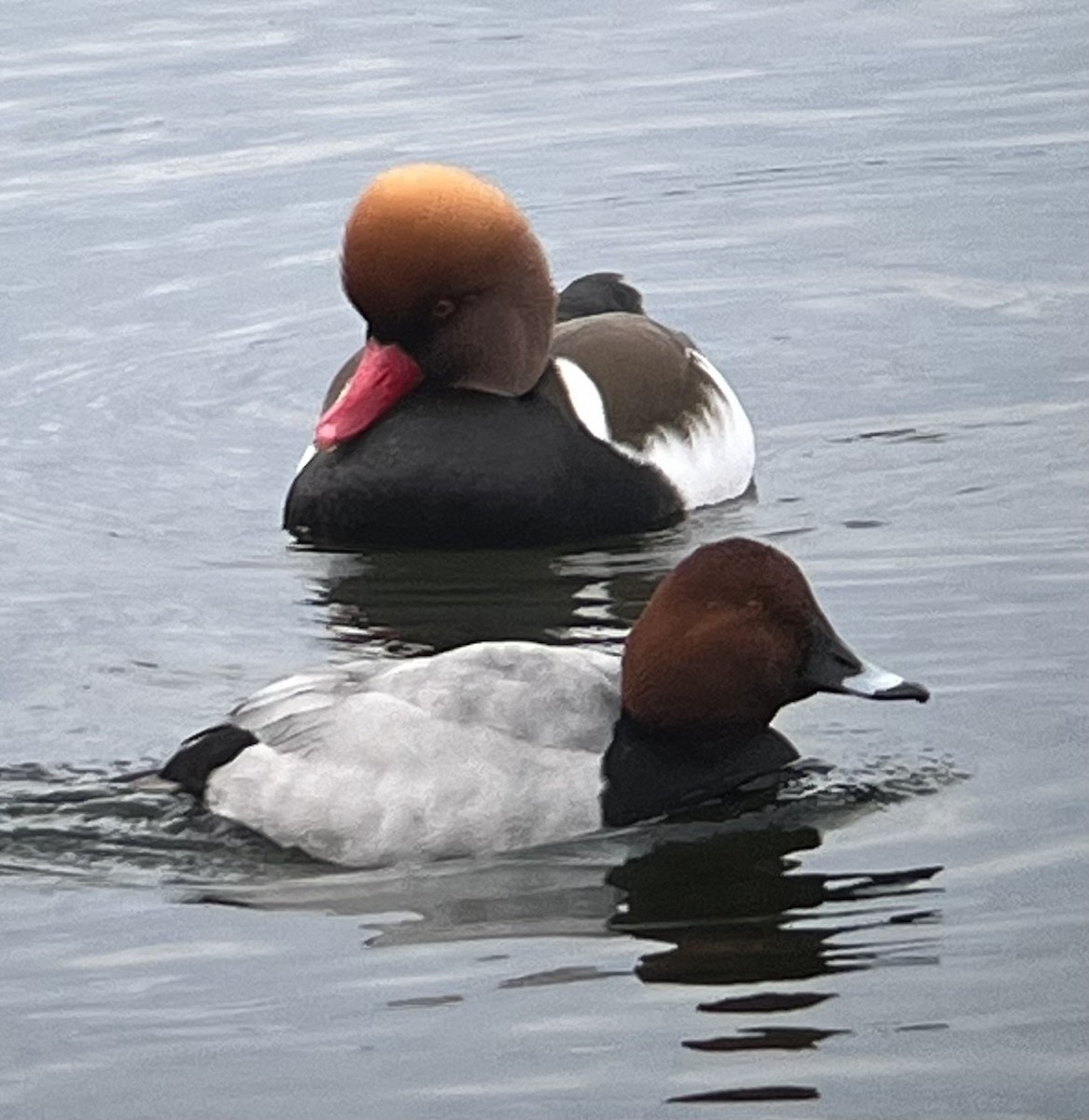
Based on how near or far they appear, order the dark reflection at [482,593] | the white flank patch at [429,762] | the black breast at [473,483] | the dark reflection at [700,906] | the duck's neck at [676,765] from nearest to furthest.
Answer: the dark reflection at [700,906], the white flank patch at [429,762], the duck's neck at [676,765], the dark reflection at [482,593], the black breast at [473,483]

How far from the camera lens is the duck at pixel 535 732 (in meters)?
7.34

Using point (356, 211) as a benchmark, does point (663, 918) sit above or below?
below

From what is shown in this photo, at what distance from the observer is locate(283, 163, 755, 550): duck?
10086mm

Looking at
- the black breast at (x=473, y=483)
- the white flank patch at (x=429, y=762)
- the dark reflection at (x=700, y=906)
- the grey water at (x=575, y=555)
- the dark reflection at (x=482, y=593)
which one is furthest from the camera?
the black breast at (x=473, y=483)

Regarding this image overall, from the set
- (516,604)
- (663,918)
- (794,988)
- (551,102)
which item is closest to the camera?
(794,988)

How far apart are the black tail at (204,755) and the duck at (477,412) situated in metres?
2.52

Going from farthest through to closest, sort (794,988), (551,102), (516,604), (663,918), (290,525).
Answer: (551,102)
(290,525)
(516,604)
(663,918)
(794,988)

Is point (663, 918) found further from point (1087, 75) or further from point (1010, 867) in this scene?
point (1087, 75)

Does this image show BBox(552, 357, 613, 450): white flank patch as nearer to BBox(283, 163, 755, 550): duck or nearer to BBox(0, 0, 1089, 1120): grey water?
BBox(283, 163, 755, 550): duck

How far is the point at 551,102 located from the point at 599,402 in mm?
5562

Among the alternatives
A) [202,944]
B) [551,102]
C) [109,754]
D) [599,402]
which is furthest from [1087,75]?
[202,944]

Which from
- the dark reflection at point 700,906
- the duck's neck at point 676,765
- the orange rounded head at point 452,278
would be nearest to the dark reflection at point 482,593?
the orange rounded head at point 452,278

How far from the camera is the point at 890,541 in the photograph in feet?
32.4

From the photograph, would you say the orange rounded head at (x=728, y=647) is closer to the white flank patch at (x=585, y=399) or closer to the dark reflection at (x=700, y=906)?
the dark reflection at (x=700, y=906)
